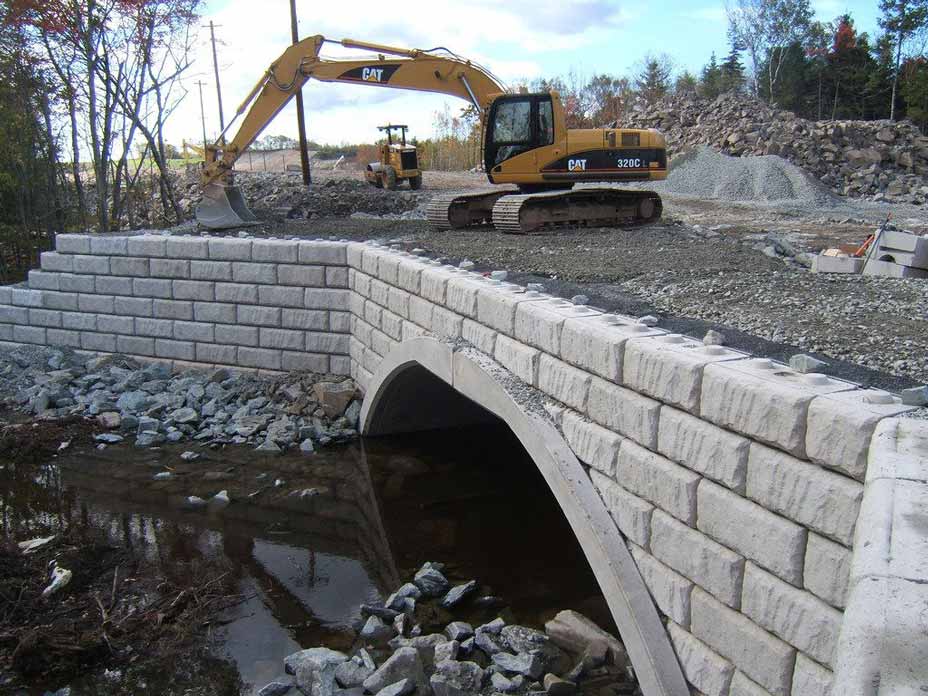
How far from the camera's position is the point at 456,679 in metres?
5.11

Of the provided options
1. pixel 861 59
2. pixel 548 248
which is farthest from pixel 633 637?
pixel 861 59

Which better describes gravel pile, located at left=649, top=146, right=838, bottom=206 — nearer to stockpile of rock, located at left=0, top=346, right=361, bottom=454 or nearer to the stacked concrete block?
the stacked concrete block

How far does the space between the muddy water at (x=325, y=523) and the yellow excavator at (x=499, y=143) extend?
4.57 metres

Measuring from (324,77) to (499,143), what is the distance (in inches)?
118

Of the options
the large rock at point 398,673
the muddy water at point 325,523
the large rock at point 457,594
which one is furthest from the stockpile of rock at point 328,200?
the large rock at point 398,673

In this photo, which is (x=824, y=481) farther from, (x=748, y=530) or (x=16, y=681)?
(x=16, y=681)

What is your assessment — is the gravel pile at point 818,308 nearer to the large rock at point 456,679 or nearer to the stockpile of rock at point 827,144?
the large rock at point 456,679

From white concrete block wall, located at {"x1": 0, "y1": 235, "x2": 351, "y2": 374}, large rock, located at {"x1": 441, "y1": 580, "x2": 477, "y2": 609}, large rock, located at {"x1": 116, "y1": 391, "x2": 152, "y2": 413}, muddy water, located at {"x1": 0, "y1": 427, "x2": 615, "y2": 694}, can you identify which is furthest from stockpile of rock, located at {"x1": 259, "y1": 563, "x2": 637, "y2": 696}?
large rock, located at {"x1": 116, "y1": 391, "x2": 152, "y2": 413}

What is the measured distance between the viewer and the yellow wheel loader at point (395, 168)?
78.9ft

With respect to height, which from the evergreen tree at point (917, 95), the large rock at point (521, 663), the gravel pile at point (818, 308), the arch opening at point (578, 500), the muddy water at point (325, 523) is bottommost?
the muddy water at point (325, 523)

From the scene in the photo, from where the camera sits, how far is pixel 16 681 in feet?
17.8

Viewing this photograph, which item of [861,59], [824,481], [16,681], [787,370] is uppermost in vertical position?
[861,59]

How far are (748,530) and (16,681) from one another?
15.6ft

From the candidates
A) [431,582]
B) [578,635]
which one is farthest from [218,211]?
[578,635]
